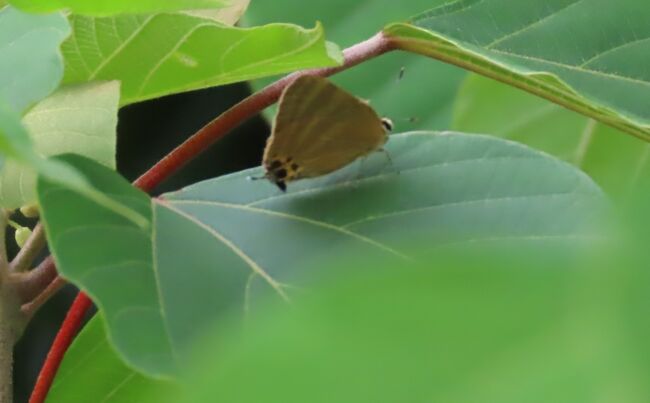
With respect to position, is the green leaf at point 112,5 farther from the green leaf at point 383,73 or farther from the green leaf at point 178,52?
the green leaf at point 383,73

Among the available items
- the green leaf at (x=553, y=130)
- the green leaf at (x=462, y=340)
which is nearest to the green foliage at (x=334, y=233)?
the green leaf at (x=462, y=340)

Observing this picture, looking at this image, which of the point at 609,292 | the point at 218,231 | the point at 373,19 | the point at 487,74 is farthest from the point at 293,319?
the point at 373,19

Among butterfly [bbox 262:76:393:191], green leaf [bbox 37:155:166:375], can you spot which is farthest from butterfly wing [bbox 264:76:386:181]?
green leaf [bbox 37:155:166:375]

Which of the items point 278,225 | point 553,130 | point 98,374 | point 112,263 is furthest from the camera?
point 553,130

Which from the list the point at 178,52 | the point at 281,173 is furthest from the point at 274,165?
the point at 178,52

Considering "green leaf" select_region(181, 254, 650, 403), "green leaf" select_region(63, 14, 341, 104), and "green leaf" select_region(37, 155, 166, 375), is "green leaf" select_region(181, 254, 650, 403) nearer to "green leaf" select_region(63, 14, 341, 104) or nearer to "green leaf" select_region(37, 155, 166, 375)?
"green leaf" select_region(37, 155, 166, 375)

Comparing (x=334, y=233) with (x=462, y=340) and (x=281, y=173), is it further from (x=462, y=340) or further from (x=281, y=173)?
(x=462, y=340)
